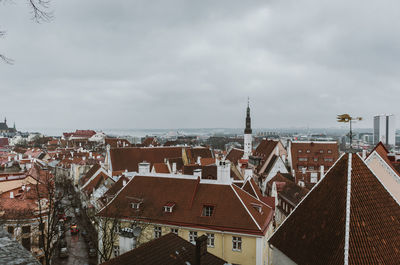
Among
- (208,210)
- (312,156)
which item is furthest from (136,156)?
(312,156)

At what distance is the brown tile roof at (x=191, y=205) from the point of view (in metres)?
21.3

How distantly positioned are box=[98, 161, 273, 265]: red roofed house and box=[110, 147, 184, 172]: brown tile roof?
26.0 metres

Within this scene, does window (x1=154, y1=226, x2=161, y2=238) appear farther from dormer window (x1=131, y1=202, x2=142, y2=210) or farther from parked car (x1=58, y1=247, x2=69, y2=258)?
parked car (x1=58, y1=247, x2=69, y2=258)

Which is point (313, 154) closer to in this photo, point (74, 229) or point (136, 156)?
point (136, 156)

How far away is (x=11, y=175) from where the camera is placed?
42438mm

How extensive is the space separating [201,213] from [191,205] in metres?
1.13

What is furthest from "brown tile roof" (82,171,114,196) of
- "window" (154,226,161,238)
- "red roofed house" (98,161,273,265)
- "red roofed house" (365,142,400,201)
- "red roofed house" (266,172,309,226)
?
"red roofed house" (365,142,400,201)

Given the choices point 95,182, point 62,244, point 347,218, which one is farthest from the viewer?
point 95,182

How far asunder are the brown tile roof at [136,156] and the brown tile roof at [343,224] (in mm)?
41889

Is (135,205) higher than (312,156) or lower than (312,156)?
lower

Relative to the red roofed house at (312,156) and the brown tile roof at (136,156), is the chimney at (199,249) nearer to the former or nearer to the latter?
the brown tile roof at (136,156)

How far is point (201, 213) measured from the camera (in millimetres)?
22406

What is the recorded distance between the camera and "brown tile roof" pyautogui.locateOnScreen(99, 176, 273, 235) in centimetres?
2130

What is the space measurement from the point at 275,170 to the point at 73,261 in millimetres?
34307
